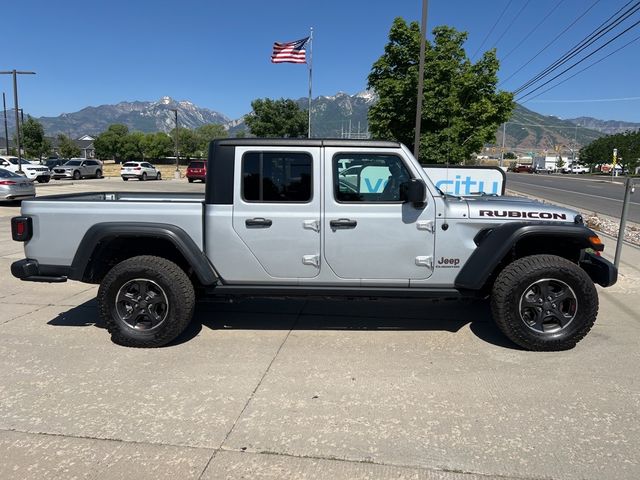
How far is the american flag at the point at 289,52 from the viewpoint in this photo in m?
28.4

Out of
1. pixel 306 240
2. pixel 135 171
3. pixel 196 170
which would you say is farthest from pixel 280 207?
pixel 135 171

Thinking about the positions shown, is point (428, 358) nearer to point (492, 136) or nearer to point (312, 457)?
point (312, 457)

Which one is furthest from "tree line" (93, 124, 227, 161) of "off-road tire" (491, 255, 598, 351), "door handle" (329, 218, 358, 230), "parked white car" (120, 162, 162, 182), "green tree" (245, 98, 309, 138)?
A: "off-road tire" (491, 255, 598, 351)

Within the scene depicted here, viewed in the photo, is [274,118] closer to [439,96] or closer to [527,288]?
[439,96]

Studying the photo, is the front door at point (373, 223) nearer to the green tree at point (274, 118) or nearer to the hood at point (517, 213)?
the hood at point (517, 213)

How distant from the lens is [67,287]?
6691 mm

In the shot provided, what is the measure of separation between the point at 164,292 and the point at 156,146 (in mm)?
99416

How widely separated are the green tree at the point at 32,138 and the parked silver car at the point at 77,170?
94.8 ft

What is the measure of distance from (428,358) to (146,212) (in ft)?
9.12

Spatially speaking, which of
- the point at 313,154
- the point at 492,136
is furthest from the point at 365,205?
the point at 492,136

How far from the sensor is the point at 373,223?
4289mm

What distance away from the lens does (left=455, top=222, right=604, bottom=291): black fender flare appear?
4117 mm

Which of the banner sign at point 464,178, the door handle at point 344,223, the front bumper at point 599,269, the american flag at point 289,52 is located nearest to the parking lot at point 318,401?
the front bumper at point 599,269

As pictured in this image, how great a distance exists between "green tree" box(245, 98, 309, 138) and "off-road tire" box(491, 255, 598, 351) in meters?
69.2
